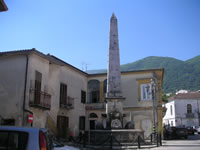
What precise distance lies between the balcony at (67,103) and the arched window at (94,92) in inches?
188

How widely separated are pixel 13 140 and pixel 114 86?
14996 millimetres

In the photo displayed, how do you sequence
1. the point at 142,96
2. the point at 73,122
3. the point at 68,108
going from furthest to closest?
the point at 142,96 → the point at 73,122 → the point at 68,108

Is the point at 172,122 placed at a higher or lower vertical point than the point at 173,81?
lower

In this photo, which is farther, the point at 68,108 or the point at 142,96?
the point at 142,96

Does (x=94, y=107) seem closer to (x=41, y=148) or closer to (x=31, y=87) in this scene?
(x=31, y=87)

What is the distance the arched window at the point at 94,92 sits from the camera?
2980cm

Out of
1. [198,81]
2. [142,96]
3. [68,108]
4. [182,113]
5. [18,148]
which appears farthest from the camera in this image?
[198,81]

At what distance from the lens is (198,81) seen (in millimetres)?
109250

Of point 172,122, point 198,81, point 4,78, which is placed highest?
point 198,81

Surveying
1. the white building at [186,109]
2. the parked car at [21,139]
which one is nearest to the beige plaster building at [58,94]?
the parked car at [21,139]

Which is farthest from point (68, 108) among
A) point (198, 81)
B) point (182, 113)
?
point (198, 81)

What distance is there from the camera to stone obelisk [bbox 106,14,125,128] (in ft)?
62.0

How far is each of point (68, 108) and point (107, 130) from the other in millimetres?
7361

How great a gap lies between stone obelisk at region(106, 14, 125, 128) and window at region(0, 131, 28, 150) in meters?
14.3
